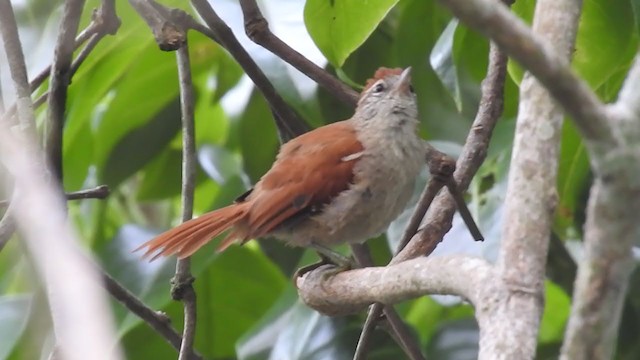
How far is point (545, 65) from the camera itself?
941mm

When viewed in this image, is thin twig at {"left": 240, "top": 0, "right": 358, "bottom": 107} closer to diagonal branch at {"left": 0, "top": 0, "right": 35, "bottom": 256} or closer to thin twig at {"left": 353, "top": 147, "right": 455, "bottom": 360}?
thin twig at {"left": 353, "top": 147, "right": 455, "bottom": 360}

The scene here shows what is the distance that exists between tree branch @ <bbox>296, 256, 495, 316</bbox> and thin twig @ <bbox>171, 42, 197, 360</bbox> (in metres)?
0.22

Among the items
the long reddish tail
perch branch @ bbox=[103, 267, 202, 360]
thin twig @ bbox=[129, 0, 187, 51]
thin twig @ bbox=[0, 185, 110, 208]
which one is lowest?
perch branch @ bbox=[103, 267, 202, 360]

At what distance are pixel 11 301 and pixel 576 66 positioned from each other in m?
1.52

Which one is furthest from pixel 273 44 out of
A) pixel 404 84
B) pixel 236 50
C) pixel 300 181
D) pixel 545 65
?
pixel 545 65

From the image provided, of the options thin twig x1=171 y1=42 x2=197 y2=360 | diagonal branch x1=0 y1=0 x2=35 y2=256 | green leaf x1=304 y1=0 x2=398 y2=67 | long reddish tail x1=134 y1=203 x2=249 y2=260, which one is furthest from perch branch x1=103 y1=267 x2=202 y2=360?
green leaf x1=304 y1=0 x2=398 y2=67

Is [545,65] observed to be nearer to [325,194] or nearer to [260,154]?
[325,194]

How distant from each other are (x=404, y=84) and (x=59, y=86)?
1023 millimetres

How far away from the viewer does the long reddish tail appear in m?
2.12

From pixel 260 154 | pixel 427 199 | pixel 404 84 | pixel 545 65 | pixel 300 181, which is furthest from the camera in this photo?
pixel 260 154

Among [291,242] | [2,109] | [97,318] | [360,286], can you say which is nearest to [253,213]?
[291,242]

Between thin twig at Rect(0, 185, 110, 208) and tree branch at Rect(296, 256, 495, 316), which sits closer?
tree branch at Rect(296, 256, 495, 316)

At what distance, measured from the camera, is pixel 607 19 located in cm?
214

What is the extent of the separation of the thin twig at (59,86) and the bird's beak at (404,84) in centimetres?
94
